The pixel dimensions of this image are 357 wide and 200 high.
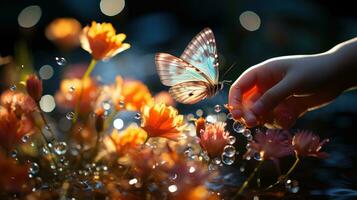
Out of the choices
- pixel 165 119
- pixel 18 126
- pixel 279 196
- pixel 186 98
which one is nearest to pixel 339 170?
pixel 279 196

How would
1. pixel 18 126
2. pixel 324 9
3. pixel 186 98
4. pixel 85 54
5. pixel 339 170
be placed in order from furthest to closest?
1. pixel 324 9
2. pixel 85 54
3. pixel 339 170
4. pixel 186 98
5. pixel 18 126

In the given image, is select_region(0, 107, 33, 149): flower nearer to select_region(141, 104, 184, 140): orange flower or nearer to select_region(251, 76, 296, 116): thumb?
select_region(141, 104, 184, 140): orange flower

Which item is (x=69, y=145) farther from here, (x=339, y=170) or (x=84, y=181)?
(x=339, y=170)

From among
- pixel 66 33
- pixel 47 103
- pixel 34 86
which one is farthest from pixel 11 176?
pixel 47 103

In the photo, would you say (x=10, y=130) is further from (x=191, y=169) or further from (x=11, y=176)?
(x=191, y=169)

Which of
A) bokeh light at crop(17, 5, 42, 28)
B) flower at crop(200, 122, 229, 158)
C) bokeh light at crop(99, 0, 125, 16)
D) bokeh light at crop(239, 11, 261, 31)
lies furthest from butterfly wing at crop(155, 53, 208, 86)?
bokeh light at crop(99, 0, 125, 16)

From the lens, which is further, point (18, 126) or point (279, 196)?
point (279, 196)
